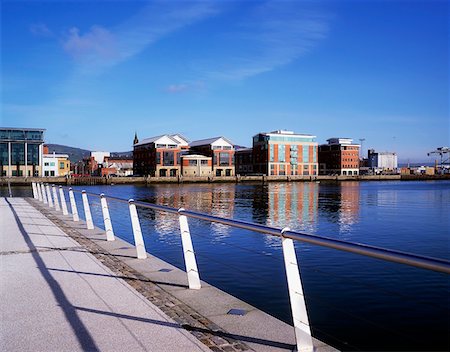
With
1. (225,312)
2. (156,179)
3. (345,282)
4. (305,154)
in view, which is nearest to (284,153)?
(305,154)

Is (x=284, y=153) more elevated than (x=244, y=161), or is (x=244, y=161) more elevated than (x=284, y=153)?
(x=284, y=153)

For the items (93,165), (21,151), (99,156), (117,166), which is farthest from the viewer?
(99,156)

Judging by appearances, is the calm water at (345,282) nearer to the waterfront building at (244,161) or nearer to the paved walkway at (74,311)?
the paved walkway at (74,311)

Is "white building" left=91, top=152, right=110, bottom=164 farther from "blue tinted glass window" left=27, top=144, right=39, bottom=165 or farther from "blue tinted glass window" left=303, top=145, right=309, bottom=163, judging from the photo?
"blue tinted glass window" left=303, top=145, right=309, bottom=163

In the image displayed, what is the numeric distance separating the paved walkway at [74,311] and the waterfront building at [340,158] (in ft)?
479

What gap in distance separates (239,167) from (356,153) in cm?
4065

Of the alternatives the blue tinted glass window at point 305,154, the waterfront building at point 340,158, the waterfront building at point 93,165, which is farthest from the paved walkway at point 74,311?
the waterfront building at point 340,158

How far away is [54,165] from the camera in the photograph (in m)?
120

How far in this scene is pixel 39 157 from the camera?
361 ft

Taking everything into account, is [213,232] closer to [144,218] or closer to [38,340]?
[144,218]

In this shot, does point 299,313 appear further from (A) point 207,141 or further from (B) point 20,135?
(A) point 207,141

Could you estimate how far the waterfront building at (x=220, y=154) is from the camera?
12400 cm

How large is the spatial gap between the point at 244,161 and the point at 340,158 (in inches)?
1284

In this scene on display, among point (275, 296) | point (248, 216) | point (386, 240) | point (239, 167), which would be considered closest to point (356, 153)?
point (239, 167)
